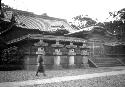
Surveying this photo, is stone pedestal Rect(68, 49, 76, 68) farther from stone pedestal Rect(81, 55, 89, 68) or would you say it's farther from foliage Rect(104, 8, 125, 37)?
foliage Rect(104, 8, 125, 37)

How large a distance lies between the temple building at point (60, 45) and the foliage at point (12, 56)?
546mm

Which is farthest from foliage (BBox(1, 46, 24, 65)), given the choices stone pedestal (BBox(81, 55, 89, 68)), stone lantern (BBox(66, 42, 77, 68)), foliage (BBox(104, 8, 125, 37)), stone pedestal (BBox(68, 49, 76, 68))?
foliage (BBox(104, 8, 125, 37))

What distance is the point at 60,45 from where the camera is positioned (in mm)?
19828

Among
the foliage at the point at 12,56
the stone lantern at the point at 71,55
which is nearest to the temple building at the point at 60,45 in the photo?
the stone lantern at the point at 71,55

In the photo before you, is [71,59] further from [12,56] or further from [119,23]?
[119,23]

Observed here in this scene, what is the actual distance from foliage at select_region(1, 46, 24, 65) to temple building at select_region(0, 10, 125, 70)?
546 millimetres

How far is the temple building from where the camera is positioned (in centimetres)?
1904

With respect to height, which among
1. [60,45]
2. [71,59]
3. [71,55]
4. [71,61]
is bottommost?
[71,61]

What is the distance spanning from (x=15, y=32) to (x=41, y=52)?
8.57 meters

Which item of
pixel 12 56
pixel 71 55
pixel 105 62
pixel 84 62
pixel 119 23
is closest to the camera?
pixel 12 56

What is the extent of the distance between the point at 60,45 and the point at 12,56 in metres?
5.47

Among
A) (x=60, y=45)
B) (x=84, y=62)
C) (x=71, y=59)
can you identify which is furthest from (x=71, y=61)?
(x=60, y=45)

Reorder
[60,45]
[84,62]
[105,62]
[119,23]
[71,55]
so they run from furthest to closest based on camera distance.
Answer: [119,23] < [105,62] < [84,62] < [71,55] < [60,45]

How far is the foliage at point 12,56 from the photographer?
18.2 metres
